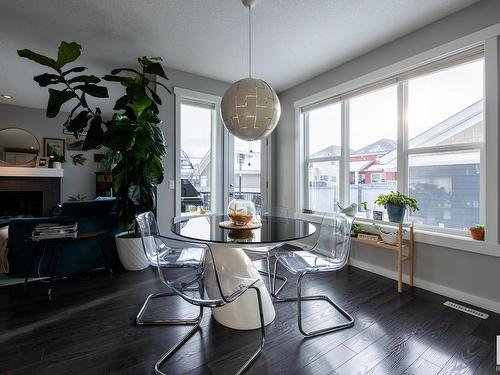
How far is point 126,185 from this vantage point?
9.57ft

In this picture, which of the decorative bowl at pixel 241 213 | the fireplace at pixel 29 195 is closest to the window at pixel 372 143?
the decorative bowl at pixel 241 213

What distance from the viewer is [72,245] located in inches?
110

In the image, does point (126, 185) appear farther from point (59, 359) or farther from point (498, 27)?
point (498, 27)

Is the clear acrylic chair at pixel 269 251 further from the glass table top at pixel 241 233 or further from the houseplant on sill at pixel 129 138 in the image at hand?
the houseplant on sill at pixel 129 138

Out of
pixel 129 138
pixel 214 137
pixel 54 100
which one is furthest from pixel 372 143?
pixel 54 100

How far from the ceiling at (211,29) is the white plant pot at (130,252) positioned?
7.34 feet

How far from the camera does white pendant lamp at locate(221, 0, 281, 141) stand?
6.34 feet

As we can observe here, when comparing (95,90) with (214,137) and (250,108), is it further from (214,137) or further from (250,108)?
(250,108)

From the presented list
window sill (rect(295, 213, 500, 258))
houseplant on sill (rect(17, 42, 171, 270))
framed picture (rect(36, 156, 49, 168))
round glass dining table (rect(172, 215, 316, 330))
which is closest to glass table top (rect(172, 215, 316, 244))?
round glass dining table (rect(172, 215, 316, 330))

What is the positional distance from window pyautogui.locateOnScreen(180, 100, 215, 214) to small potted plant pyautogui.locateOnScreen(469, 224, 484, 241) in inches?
121

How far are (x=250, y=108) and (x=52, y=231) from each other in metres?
2.27

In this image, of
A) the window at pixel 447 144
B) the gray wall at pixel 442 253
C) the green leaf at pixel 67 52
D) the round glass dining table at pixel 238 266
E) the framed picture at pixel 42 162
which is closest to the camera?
the round glass dining table at pixel 238 266

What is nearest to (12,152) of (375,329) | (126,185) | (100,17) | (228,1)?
(126,185)

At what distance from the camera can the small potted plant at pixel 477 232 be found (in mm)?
2184
